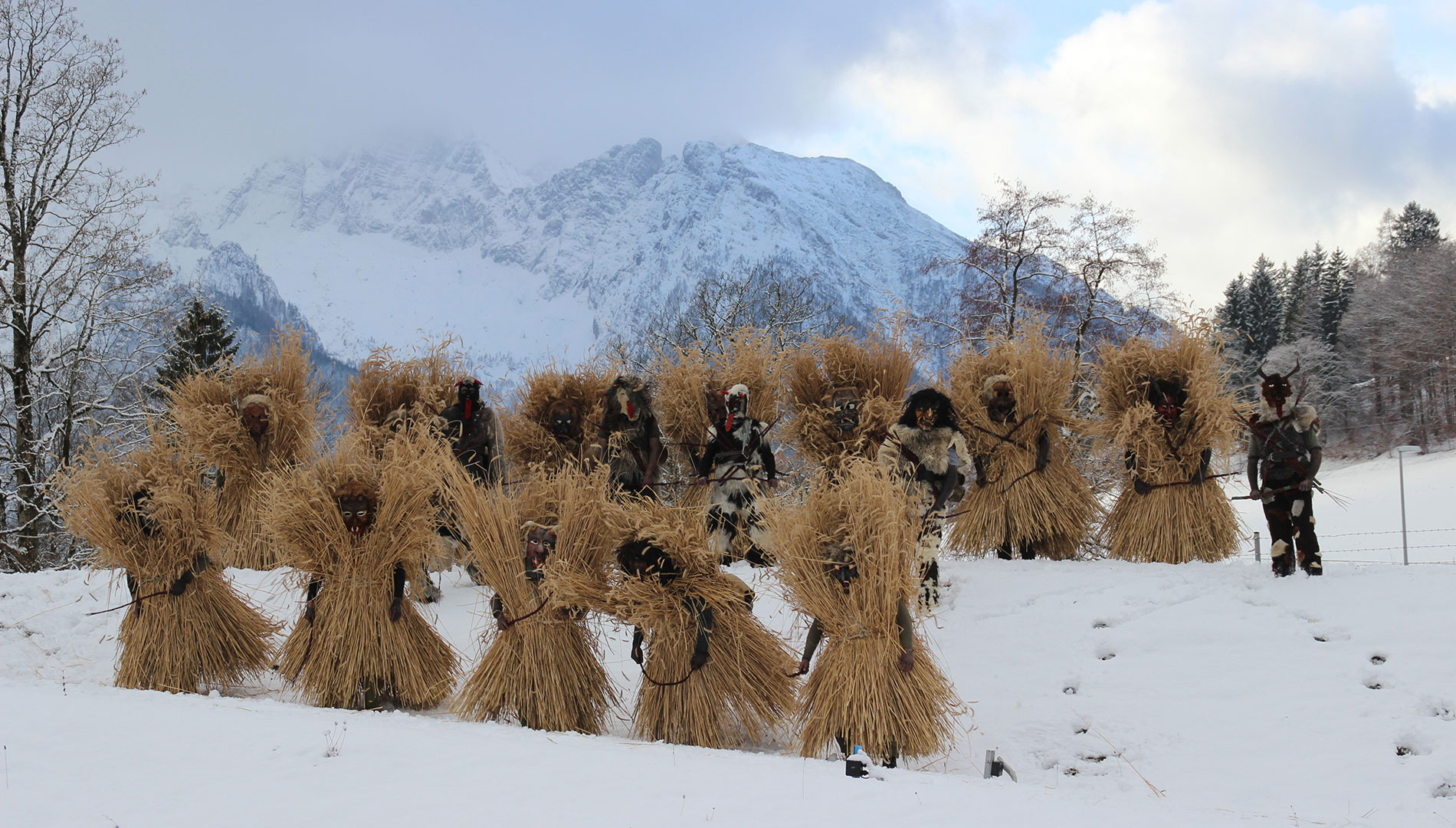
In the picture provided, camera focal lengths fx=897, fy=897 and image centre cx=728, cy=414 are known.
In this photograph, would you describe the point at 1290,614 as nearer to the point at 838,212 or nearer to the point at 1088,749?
the point at 1088,749

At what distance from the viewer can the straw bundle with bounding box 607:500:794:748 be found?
4363 mm

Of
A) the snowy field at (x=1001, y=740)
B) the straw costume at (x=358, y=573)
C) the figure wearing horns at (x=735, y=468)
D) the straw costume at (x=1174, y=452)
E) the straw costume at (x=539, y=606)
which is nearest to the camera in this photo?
the snowy field at (x=1001, y=740)

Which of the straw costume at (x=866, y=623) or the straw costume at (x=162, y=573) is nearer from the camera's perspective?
the straw costume at (x=866, y=623)

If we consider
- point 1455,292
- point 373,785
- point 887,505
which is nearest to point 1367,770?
point 887,505

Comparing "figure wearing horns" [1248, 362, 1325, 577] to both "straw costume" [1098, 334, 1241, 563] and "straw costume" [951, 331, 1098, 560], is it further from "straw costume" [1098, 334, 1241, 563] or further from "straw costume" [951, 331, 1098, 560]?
"straw costume" [951, 331, 1098, 560]

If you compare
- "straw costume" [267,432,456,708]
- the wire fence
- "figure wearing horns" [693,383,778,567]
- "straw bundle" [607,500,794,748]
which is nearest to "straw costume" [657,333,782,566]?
"figure wearing horns" [693,383,778,567]

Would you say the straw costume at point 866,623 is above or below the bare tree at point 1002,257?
below

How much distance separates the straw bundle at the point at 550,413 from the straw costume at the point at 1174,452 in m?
4.55

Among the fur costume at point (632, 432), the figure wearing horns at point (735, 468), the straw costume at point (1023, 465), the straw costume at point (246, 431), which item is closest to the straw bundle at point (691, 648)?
the figure wearing horns at point (735, 468)

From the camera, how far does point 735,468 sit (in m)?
7.16

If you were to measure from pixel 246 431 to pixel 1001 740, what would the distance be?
6.97 m

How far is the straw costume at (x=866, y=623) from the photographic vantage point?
403 centimetres

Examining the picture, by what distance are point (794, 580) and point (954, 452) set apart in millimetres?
2484

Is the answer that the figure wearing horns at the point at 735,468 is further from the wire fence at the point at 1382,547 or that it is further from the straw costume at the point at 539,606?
the wire fence at the point at 1382,547
